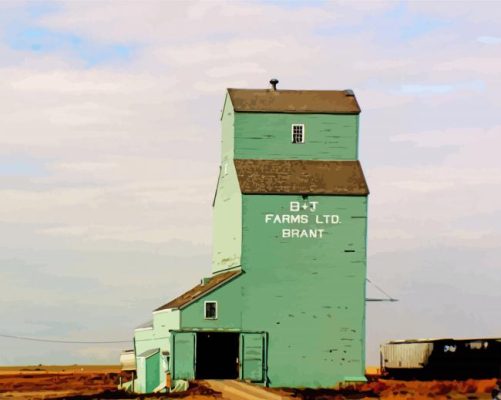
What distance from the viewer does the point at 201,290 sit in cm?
8012

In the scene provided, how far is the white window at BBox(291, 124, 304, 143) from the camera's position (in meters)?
80.8

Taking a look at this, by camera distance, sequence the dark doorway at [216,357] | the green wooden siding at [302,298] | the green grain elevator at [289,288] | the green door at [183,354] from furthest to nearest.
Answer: the dark doorway at [216,357] < the green wooden siding at [302,298] < the green grain elevator at [289,288] < the green door at [183,354]

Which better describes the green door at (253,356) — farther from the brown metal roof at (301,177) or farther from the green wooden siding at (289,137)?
the green wooden siding at (289,137)

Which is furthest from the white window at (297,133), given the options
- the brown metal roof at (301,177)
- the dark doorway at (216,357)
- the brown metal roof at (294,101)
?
the dark doorway at (216,357)

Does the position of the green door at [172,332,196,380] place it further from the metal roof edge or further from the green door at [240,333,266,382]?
the green door at [240,333,266,382]

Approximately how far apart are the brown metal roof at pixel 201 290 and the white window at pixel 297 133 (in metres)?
8.34

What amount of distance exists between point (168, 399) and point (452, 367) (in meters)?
20.1

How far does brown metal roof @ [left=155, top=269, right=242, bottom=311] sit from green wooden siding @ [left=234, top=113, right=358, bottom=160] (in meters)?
6.92

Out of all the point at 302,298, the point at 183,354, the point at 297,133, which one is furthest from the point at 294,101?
the point at 183,354

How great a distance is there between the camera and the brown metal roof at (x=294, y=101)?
8100cm

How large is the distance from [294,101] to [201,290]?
12.0m

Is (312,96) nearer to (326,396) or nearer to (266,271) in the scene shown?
(266,271)

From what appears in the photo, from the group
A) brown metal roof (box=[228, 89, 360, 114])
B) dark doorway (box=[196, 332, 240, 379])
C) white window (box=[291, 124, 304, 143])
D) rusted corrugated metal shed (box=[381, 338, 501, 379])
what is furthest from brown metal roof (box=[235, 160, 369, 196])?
rusted corrugated metal shed (box=[381, 338, 501, 379])

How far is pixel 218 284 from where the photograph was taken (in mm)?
77688
